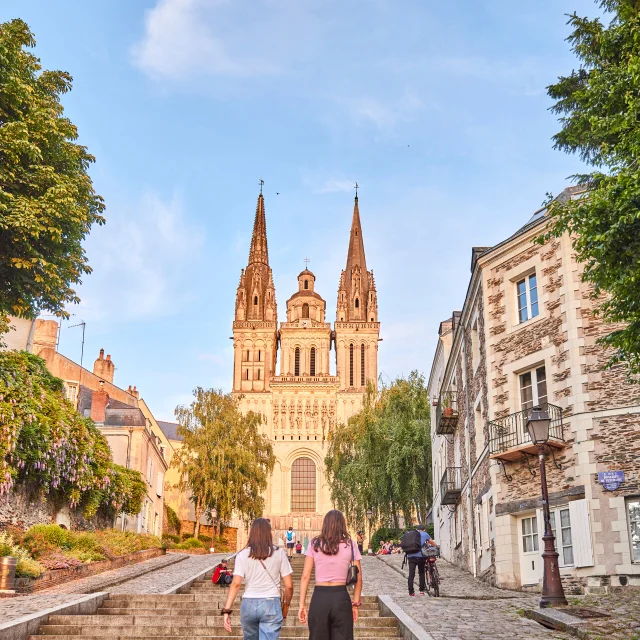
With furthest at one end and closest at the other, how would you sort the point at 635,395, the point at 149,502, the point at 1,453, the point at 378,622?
the point at 149,502 → the point at 1,453 → the point at 635,395 → the point at 378,622

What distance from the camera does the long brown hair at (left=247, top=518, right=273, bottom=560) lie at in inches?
295

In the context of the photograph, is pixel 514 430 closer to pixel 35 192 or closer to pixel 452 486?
pixel 452 486

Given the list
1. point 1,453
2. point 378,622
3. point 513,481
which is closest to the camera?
point 378,622

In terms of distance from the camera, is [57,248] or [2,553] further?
[57,248]

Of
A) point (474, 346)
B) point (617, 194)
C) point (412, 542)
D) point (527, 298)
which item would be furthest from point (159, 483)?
point (617, 194)

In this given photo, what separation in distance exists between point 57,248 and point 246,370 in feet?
A: 243

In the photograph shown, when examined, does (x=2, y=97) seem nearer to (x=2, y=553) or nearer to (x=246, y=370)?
(x=2, y=553)

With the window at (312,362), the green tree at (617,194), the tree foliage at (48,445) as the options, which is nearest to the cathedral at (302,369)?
the window at (312,362)

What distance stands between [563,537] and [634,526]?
5.38 feet

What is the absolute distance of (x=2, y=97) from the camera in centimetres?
1958

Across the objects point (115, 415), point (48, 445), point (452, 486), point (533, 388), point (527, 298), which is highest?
point (115, 415)

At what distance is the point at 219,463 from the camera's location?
5269 centimetres

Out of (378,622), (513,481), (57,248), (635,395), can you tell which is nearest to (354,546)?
(378,622)

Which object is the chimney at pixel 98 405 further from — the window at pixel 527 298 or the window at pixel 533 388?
the window at pixel 533 388
